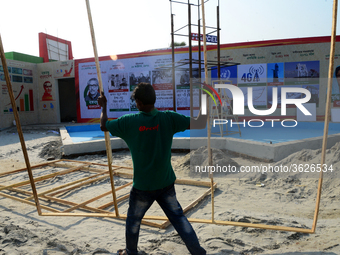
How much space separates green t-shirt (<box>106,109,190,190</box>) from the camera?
6.68 ft

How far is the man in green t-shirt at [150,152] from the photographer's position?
2.04 metres

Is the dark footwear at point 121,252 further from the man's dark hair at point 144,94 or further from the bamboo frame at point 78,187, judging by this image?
the man's dark hair at point 144,94

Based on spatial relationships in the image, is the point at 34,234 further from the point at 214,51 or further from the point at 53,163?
the point at 214,51

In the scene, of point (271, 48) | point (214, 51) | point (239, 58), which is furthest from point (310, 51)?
point (214, 51)

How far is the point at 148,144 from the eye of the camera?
80.4 inches

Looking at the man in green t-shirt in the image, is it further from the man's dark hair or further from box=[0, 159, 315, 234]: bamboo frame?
box=[0, 159, 315, 234]: bamboo frame

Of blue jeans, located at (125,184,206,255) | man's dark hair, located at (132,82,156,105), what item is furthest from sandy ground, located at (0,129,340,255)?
man's dark hair, located at (132,82,156,105)

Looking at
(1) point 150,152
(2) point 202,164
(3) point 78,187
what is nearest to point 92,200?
(3) point 78,187

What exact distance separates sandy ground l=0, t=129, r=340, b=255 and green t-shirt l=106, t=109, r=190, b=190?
0.87 meters

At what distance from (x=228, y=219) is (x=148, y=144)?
1653mm

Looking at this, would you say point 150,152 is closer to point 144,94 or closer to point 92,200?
point 144,94

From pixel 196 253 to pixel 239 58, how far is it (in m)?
11.1

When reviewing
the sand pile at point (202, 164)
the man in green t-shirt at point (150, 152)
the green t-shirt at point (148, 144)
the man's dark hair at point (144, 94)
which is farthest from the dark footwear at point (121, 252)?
the sand pile at point (202, 164)

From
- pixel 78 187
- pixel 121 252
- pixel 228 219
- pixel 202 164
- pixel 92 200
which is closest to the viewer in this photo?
pixel 121 252
